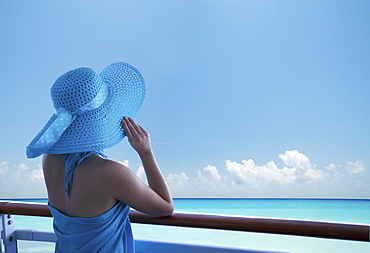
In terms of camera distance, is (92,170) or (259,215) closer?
(92,170)

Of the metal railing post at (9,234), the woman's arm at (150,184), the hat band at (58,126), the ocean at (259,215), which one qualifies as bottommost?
the ocean at (259,215)

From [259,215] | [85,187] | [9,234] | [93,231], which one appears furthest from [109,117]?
[259,215]

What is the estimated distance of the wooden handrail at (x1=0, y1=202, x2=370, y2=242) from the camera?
794 mm

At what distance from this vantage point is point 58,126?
745 millimetres

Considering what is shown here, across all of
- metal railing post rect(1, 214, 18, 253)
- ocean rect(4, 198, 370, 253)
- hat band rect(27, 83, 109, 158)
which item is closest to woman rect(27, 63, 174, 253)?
hat band rect(27, 83, 109, 158)

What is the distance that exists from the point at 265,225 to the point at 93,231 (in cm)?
45

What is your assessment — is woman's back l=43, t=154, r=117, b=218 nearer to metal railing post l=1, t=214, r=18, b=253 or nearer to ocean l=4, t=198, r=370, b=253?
metal railing post l=1, t=214, r=18, b=253

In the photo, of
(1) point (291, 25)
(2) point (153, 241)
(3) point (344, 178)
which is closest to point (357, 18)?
(1) point (291, 25)

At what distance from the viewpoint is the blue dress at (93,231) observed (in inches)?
32.6

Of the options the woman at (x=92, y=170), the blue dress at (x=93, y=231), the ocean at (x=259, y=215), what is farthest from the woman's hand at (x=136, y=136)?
the ocean at (x=259, y=215)

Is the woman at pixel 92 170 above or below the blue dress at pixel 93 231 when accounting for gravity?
above

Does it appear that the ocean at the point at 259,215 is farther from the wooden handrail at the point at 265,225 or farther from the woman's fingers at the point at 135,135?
the woman's fingers at the point at 135,135

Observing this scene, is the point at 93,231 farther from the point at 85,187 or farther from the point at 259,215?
the point at 259,215

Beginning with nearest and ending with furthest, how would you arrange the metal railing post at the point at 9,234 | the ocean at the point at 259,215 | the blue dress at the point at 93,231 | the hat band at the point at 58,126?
the hat band at the point at 58,126
the blue dress at the point at 93,231
the metal railing post at the point at 9,234
the ocean at the point at 259,215
